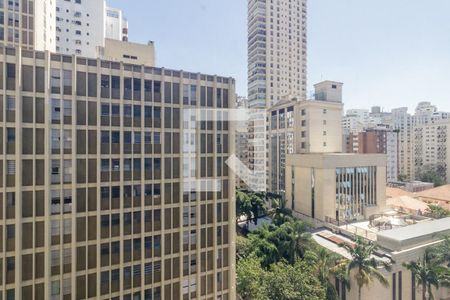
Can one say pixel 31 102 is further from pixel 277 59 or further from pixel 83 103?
pixel 277 59

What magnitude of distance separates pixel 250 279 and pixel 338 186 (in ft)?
63.7

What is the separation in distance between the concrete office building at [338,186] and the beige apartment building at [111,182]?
16.9 m

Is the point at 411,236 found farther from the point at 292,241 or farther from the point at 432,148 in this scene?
the point at 432,148

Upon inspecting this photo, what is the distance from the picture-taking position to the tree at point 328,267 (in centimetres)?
1964

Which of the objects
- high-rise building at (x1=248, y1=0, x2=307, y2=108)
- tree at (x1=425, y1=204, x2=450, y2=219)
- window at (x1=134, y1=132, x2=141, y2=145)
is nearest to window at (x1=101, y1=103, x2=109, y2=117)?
window at (x1=134, y1=132, x2=141, y2=145)

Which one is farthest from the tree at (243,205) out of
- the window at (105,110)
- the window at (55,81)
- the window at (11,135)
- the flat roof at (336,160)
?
the window at (11,135)

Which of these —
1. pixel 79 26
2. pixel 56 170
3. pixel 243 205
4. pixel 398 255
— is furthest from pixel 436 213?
pixel 79 26

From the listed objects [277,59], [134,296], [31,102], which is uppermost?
[277,59]

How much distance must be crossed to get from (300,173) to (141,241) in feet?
82.6

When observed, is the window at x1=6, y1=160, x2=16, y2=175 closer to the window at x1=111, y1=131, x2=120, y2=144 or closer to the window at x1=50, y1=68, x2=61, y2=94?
the window at x1=50, y1=68, x2=61, y2=94

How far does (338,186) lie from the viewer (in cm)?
3325

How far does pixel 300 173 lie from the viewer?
120ft

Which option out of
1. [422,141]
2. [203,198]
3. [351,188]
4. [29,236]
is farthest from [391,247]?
[422,141]

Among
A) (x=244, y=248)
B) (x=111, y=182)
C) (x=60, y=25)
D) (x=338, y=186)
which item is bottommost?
(x=244, y=248)
